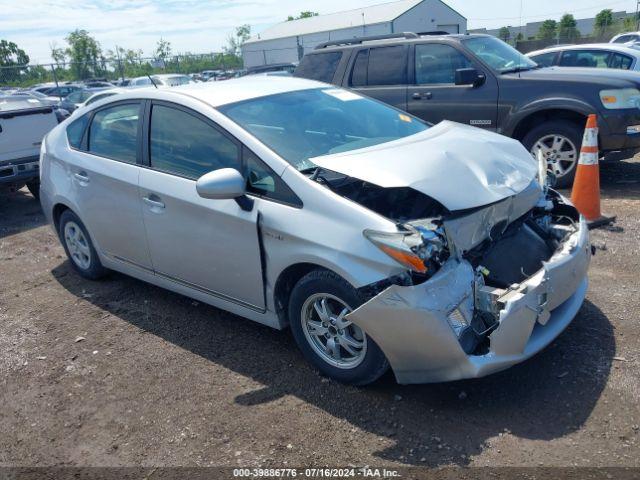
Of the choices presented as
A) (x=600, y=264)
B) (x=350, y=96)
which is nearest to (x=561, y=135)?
(x=600, y=264)

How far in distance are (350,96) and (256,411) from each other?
2.61 meters

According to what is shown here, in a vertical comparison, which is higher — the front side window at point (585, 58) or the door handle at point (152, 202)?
the front side window at point (585, 58)

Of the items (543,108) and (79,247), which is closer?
(79,247)

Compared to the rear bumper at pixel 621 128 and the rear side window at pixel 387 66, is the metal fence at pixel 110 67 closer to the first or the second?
the rear side window at pixel 387 66

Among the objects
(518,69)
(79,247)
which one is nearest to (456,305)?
(79,247)

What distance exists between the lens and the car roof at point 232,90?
4062mm

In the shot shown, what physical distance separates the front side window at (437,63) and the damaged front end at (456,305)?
4.79m

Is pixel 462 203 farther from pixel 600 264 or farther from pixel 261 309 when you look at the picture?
pixel 600 264

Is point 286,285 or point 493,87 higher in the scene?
point 493,87

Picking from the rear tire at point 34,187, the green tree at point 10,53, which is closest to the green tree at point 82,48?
the green tree at point 10,53

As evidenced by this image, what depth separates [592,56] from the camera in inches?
413

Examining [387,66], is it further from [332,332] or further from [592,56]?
[332,332]

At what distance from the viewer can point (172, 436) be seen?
314cm

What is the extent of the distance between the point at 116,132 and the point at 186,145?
0.97m
